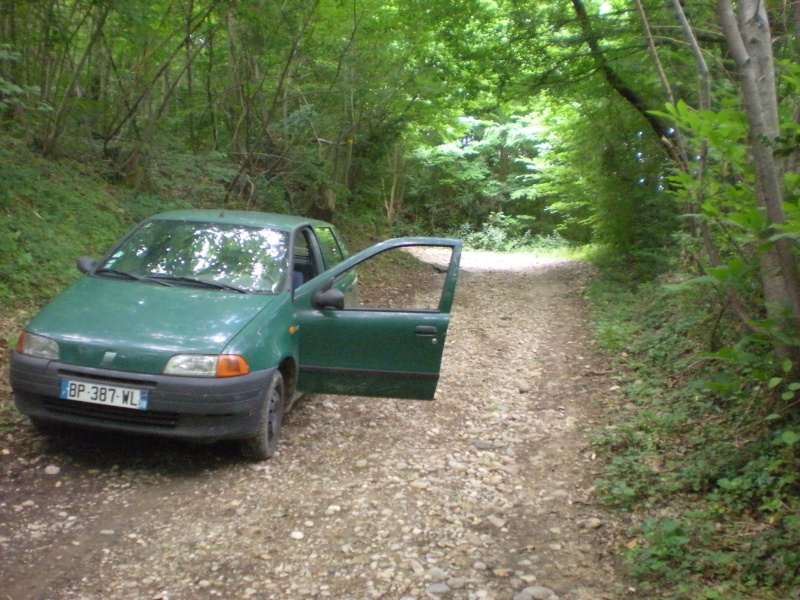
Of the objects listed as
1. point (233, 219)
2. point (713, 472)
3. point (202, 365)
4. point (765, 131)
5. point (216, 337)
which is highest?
point (765, 131)

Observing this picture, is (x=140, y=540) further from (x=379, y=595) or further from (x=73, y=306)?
(x=73, y=306)

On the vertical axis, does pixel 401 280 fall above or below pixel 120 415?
below

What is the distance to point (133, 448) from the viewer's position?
5.13 m

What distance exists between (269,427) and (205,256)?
151 centimetres

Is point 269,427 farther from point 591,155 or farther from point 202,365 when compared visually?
point 591,155

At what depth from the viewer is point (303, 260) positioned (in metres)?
6.33

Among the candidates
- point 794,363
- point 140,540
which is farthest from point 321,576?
point 794,363

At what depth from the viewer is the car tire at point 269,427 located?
4.97 meters

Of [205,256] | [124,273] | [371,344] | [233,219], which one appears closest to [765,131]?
[371,344]

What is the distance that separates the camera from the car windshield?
18.2 feet

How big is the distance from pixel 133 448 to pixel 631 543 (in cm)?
336

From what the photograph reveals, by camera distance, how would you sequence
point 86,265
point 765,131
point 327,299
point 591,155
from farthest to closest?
point 591,155, point 86,265, point 327,299, point 765,131

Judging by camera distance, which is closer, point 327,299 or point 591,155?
point 327,299

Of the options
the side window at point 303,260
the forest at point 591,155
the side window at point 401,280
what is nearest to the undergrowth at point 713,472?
the forest at point 591,155
